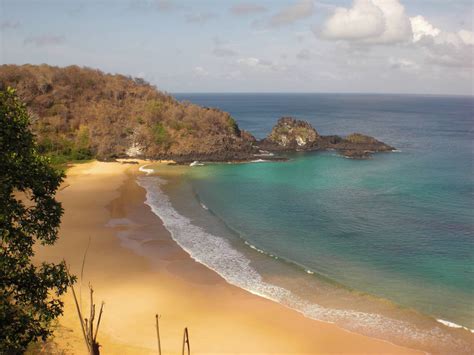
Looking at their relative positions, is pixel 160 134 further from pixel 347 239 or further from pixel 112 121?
pixel 347 239

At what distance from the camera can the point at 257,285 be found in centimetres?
2711

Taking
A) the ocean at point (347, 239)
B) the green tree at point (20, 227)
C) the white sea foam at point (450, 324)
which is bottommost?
the white sea foam at point (450, 324)

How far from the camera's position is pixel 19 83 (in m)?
81.1

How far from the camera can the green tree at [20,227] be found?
12.5m

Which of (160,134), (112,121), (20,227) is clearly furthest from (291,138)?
(20,227)

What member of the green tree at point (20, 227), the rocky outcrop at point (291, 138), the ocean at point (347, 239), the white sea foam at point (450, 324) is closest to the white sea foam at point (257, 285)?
the ocean at point (347, 239)

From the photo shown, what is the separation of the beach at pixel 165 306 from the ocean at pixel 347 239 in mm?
1323

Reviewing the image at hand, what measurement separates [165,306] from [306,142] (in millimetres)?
68599

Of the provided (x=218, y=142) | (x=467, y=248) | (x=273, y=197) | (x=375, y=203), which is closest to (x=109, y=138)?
(x=218, y=142)

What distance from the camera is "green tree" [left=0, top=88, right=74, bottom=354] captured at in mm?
12461

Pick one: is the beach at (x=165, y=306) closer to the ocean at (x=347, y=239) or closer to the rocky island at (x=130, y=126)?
the ocean at (x=347, y=239)

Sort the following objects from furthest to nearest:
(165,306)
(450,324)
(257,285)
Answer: (257,285) → (165,306) → (450,324)

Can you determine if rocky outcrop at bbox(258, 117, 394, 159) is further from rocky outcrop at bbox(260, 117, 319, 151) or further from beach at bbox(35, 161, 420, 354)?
beach at bbox(35, 161, 420, 354)

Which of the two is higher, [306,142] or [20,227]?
[306,142]
